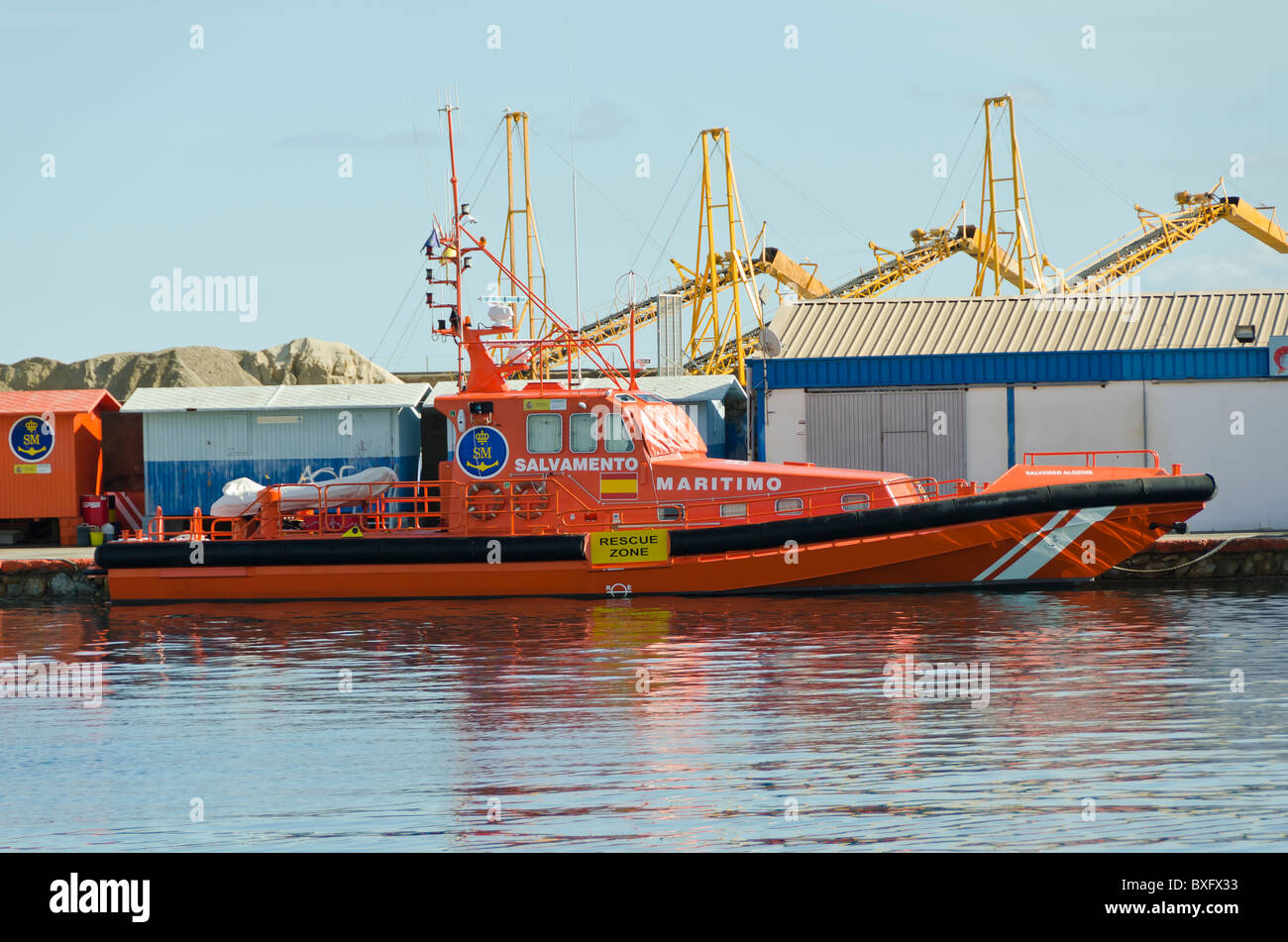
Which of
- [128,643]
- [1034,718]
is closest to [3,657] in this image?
[128,643]

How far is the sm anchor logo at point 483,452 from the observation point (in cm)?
1536

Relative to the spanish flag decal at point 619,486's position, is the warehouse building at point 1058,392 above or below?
above

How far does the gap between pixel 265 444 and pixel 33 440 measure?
3820 millimetres

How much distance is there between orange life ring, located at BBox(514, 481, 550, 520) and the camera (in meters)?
15.4

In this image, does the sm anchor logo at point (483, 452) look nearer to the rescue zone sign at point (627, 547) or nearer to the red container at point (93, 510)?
the rescue zone sign at point (627, 547)

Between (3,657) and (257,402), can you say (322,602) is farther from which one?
(257,402)

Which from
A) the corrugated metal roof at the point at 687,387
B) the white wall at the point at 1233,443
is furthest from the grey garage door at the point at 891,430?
the white wall at the point at 1233,443

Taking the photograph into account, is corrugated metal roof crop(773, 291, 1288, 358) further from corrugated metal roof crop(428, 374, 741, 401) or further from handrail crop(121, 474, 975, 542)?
handrail crop(121, 474, 975, 542)

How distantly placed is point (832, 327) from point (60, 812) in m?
16.6

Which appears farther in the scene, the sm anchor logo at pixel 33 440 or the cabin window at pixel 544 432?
the sm anchor logo at pixel 33 440

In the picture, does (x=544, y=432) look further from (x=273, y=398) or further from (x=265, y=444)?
(x=273, y=398)

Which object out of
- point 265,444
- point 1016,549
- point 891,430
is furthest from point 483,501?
point 265,444

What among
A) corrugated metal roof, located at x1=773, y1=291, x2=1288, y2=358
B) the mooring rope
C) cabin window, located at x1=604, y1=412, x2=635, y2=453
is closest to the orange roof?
cabin window, located at x1=604, y1=412, x2=635, y2=453

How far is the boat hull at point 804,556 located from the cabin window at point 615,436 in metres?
1.17
